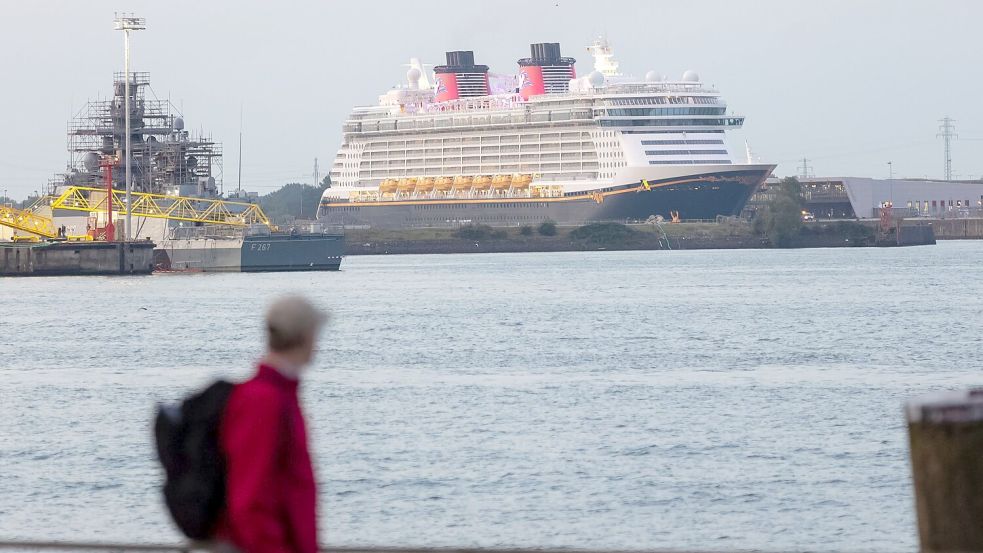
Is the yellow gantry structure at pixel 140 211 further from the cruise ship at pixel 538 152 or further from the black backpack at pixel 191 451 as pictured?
the black backpack at pixel 191 451

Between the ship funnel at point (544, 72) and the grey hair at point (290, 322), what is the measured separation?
118 m

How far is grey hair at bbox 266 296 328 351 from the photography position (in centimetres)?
353

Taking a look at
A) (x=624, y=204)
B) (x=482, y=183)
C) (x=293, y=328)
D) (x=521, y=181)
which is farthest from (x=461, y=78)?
(x=293, y=328)

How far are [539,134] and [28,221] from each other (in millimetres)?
46383

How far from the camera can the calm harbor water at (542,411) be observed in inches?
577

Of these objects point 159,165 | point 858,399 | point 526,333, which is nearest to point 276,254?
point 159,165

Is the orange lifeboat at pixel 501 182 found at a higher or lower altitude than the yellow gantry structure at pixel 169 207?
higher

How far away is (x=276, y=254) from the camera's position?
247 feet

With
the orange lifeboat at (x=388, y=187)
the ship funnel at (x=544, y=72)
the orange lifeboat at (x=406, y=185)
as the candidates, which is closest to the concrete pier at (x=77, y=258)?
the orange lifeboat at (x=406, y=185)

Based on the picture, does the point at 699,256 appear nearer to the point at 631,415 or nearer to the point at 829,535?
the point at 631,415

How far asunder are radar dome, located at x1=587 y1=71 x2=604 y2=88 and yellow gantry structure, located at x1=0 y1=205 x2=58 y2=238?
47278 mm

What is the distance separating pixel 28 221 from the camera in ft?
254

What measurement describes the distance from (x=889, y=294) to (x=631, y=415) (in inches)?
1257

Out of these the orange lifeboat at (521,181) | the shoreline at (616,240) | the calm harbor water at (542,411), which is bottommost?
the calm harbor water at (542,411)
